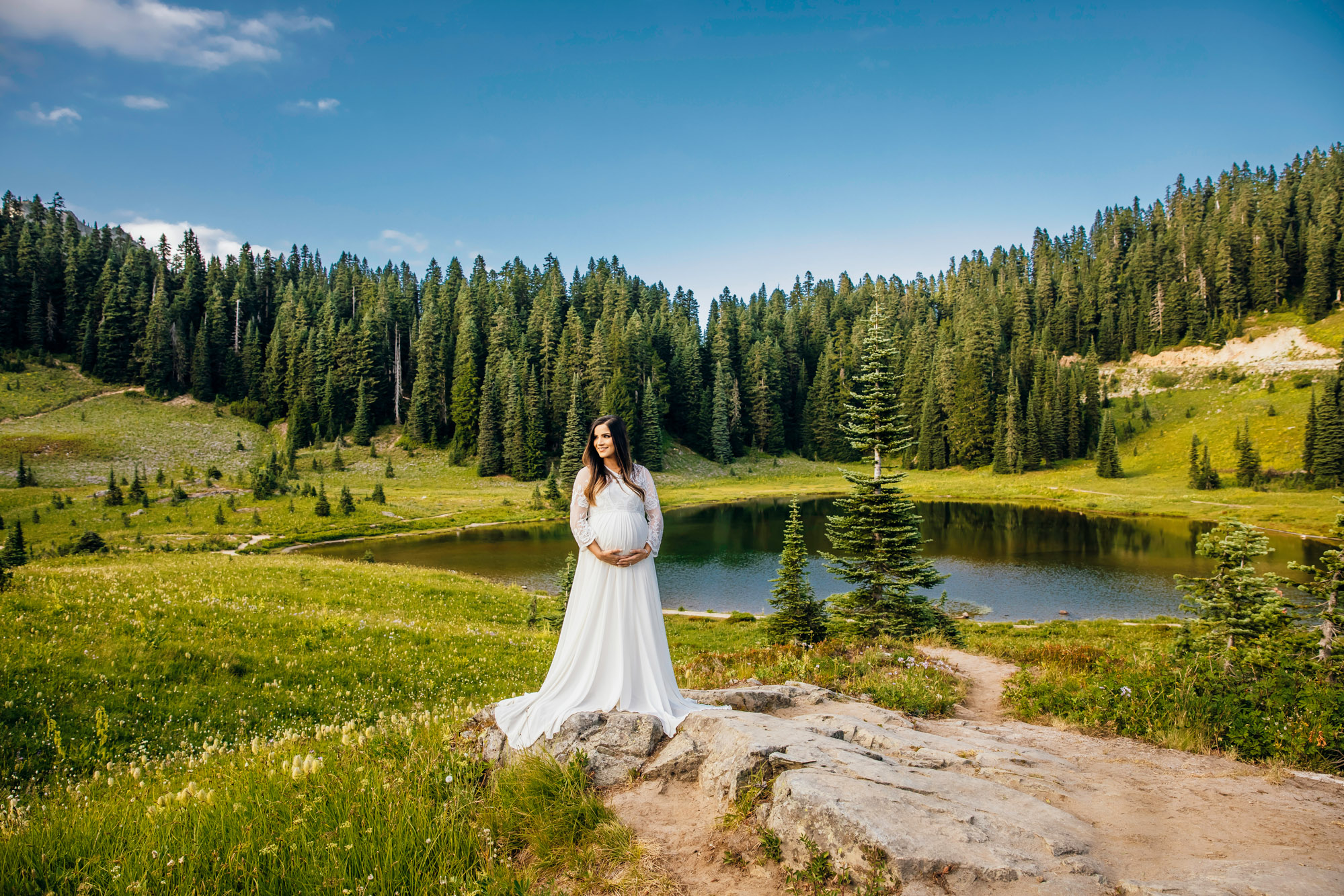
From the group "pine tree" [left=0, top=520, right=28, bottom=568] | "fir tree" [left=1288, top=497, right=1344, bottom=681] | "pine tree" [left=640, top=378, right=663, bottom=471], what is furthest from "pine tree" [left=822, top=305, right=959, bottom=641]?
"pine tree" [left=640, top=378, right=663, bottom=471]

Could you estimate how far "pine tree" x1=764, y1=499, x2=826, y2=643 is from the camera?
17969 millimetres

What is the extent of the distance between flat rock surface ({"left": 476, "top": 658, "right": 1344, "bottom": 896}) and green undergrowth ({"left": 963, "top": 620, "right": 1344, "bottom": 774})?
1.89ft

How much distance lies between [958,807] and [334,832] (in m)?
4.48

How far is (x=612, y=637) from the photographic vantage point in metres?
6.80

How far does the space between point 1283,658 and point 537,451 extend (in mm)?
72764

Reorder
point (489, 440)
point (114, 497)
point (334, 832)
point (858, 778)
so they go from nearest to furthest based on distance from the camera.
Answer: point (334, 832), point (858, 778), point (114, 497), point (489, 440)

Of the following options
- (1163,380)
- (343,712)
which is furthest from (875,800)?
(1163,380)

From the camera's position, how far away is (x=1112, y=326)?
11381 centimetres

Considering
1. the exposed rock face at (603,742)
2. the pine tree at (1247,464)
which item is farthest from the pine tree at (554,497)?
the pine tree at (1247,464)

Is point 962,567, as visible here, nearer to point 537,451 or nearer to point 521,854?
point 521,854

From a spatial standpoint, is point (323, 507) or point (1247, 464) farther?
point (1247, 464)

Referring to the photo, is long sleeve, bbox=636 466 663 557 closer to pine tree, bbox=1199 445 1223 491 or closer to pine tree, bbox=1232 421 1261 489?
pine tree, bbox=1199 445 1223 491

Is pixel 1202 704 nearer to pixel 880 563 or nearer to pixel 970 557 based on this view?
pixel 880 563

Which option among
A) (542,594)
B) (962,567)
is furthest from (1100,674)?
(962,567)
